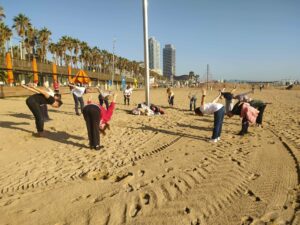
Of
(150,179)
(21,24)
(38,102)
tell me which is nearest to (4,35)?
(21,24)

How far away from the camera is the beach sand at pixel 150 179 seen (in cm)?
360

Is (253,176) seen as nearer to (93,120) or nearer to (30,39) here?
(93,120)

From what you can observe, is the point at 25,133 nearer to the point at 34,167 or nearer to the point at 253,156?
the point at 34,167

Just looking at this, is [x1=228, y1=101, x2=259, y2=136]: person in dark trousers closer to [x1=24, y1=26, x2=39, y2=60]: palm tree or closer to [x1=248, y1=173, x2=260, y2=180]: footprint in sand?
[x1=248, y1=173, x2=260, y2=180]: footprint in sand

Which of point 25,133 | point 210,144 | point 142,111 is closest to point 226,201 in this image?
point 210,144

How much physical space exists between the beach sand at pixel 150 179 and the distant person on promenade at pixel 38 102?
0.47 m

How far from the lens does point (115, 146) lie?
735cm

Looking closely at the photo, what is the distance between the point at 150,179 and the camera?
15.9ft

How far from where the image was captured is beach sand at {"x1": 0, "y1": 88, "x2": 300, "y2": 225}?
3598mm

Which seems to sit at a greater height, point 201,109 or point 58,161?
point 201,109

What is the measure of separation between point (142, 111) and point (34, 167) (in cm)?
860

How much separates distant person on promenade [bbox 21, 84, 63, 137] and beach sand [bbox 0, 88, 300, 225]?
470 millimetres

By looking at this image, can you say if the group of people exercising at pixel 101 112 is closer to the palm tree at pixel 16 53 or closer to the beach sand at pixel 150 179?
the beach sand at pixel 150 179

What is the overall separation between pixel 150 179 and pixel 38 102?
215 inches
